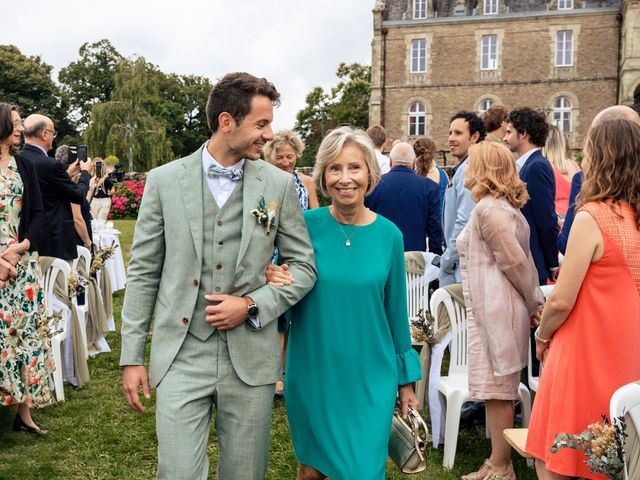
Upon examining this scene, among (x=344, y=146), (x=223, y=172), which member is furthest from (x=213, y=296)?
(x=344, y=146)

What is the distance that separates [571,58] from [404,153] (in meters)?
35.1

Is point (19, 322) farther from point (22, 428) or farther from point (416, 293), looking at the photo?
point (416, 293)

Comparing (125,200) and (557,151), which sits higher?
(557,151)

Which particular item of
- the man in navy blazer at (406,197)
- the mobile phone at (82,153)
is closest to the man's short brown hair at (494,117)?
the man in navy blazer at (406,197)

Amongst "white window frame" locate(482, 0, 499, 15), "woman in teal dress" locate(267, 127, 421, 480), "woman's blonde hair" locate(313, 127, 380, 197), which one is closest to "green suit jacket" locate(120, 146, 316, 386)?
"woman in teal dress" locate(267, 127, 421, 480)

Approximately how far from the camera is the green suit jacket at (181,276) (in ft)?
9.00

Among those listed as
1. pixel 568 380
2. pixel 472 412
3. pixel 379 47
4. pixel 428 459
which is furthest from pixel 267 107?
pixel 379 47

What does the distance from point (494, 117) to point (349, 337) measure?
4358 millimetres

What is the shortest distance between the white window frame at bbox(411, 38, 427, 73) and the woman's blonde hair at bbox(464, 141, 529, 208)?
3701 centimetres

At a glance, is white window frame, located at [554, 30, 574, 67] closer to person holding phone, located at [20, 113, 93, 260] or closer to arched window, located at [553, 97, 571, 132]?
arched window, located at [553, 97, 571, 132]

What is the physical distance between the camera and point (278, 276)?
9.39ft

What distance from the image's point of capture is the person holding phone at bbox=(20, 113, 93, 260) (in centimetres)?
573

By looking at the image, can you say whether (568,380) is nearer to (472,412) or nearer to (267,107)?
(267,107)

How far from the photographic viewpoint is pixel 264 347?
2846mm
